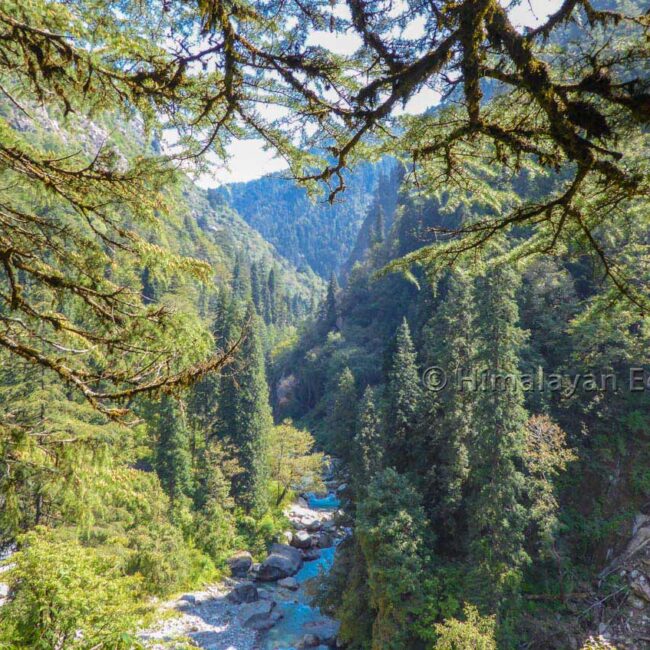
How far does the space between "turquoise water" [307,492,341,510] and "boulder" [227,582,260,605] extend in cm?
1059

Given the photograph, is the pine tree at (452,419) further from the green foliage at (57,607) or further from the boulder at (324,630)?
the green foliage at (57,607)

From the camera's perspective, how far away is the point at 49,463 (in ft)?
11.5

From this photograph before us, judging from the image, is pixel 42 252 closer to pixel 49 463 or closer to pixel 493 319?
pixel 49 463

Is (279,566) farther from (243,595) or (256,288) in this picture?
(256,288)

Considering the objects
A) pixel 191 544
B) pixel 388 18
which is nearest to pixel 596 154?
pixel 388 18

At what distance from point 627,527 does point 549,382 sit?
5.89 meters

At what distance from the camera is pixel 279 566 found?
71.6ft

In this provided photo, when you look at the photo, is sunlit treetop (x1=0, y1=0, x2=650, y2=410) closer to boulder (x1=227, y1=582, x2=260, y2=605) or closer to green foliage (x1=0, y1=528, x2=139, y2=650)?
green foliage (x1=0, y1=528, x2=139, y2=650)

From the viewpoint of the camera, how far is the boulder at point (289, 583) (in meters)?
20.8

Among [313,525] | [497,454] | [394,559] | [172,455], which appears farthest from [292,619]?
[497,454]

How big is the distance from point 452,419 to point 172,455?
13.9 metres

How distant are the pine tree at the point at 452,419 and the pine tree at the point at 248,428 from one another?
11.8 metres

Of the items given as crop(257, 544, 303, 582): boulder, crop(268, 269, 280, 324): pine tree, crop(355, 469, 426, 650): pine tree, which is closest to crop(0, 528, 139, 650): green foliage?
crop(355, 469, 426, 650): pine tree

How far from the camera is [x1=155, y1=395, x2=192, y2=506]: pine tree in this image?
68.0ft
